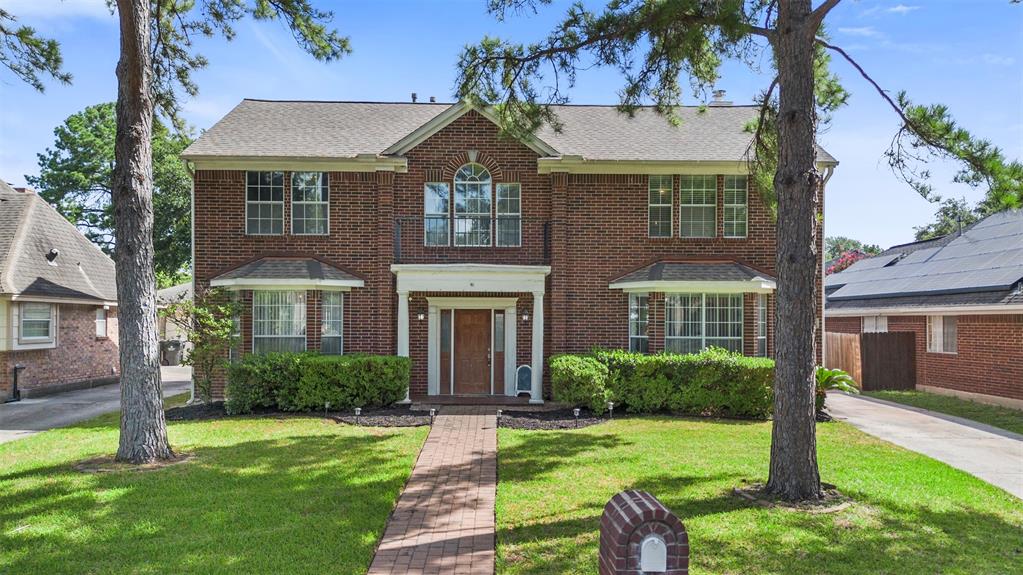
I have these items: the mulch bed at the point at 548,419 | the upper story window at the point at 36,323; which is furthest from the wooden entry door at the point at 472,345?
the upper story window at the point at 36,323

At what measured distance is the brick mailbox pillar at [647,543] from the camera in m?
4.20

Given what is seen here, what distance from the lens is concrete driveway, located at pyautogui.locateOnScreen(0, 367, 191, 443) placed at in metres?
12.6

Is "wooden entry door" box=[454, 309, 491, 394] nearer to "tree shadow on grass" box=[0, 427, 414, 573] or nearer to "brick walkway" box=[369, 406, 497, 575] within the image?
"brick walkway" box=[369, 406, 497, 575]

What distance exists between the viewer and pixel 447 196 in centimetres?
1563

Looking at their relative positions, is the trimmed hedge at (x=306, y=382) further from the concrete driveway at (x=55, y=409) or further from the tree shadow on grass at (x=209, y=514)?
the tree shadow on grass at (x=209, y=514)

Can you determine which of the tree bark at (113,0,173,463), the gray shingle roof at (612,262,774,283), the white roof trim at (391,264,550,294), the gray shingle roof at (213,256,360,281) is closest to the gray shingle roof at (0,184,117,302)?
the gray shingle roof at (213,256,360,281)

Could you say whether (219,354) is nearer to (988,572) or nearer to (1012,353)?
(988,572)

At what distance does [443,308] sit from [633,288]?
453 centimetres

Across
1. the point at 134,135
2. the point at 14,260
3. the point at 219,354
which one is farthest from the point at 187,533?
the point at 14,260

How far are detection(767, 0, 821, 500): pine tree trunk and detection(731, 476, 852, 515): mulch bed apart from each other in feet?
0.61

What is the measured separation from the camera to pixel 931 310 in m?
18.4

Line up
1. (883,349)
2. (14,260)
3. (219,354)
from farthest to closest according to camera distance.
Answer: (883,349)
(14,260)
(219,354)

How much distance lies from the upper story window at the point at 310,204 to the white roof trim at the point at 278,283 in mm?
1473

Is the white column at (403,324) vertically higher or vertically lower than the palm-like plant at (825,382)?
higher
